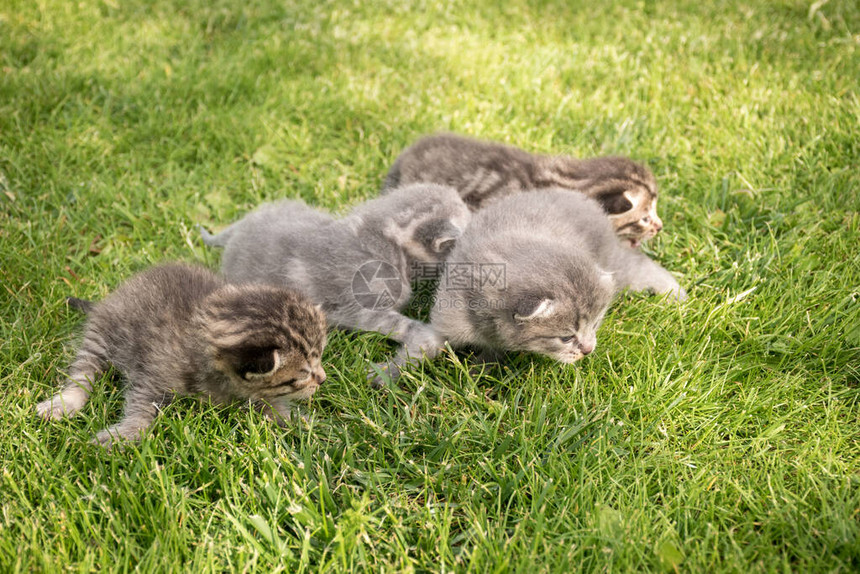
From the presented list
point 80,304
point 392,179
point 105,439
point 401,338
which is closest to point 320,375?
point 401,338

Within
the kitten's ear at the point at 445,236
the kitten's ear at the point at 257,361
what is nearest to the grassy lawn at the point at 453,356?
the kitten's ear at the point at 257,361

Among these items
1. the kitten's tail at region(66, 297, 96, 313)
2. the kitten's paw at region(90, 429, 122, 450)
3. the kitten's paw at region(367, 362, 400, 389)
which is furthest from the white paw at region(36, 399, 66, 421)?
the kitten's paw at region(367, 362, 400, 389)

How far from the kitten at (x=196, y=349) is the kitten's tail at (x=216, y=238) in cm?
101

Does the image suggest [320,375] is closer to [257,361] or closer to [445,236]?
[257,361]

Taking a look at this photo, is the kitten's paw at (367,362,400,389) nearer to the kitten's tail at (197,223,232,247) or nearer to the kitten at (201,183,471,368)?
the kitten at (201,183,471,368)

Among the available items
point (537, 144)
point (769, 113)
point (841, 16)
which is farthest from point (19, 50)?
point (841, 16)

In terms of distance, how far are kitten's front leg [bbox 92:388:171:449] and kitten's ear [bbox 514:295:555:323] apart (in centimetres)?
214

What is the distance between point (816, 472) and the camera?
3354mm

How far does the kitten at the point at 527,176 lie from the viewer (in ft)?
17.1

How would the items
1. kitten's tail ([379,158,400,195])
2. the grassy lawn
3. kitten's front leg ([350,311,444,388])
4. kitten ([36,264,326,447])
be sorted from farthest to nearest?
kitten's tail ([379,158,400,195])
kitten's front leg ([350,311,444,388])
kitten ([36,264,326,447])
the grassy lawn

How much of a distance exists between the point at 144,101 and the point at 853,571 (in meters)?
7.00

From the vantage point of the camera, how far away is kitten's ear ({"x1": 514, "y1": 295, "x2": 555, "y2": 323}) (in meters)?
3.88

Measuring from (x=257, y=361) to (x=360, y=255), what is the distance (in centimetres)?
138

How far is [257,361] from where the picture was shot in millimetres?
3594
